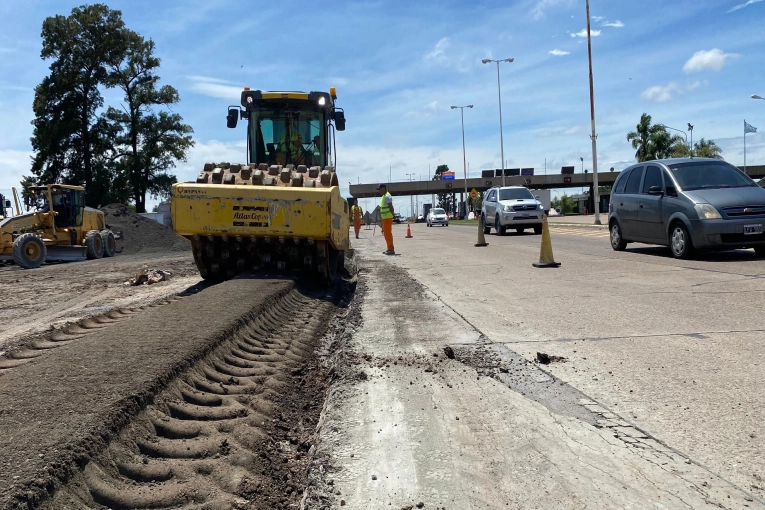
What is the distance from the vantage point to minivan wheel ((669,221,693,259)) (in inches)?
433

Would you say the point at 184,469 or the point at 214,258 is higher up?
the point at 214,258

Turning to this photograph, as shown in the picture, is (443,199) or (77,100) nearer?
(77,100)

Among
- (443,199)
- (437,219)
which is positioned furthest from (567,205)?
(437,219)

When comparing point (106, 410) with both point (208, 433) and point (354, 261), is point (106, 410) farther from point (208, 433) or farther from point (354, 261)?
point (354, 261)

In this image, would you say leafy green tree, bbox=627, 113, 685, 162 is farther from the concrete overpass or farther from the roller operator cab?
the roller operator cab

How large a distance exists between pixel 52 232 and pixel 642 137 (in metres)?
50.7

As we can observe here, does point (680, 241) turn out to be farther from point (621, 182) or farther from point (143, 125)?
point (143, 125)

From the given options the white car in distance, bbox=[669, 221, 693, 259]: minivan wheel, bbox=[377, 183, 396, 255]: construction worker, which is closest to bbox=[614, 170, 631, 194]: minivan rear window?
Result: bbox=[669, 221, 693, 259]: minivan wheel

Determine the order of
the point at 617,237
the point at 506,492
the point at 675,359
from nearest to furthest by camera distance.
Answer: the point at 506,492
the point at 675,359
the point at 617,237

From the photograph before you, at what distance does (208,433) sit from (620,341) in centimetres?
357

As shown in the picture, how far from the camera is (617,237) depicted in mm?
13758

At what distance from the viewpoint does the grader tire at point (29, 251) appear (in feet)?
61.6

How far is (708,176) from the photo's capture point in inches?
455

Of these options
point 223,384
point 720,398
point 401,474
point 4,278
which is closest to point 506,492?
point 401,474
